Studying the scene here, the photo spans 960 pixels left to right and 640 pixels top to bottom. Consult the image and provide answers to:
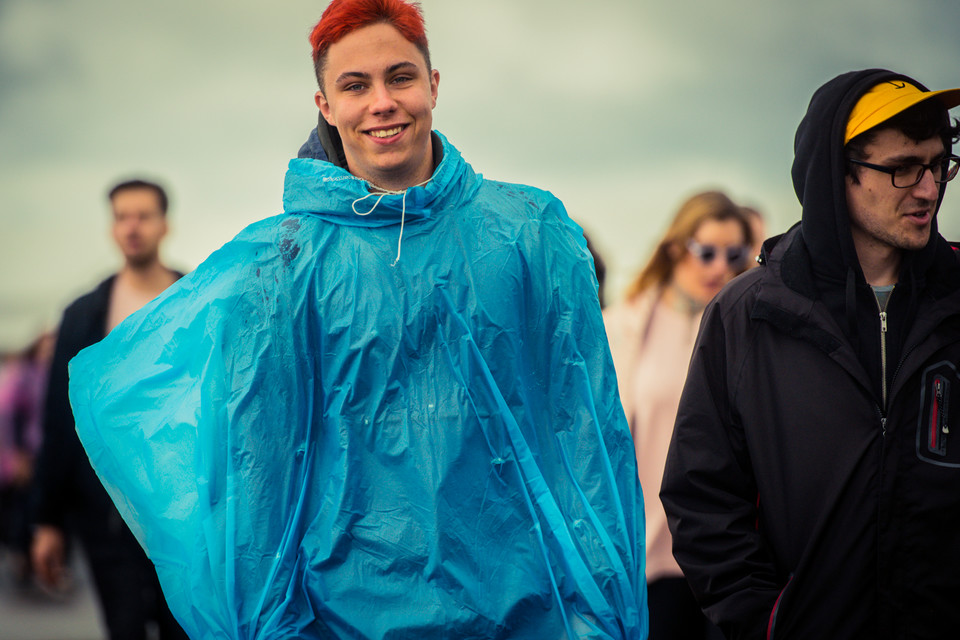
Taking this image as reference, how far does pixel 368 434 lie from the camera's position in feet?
8.65

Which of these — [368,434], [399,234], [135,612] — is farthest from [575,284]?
[135,612]

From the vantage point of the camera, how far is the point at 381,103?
8.92 ft

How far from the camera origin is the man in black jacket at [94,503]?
4594mm

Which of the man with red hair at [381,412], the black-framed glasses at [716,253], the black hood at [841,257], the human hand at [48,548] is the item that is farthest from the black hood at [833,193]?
the human hand at [48,548]

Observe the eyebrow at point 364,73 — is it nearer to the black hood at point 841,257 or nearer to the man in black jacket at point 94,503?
the black hood at point 841,257

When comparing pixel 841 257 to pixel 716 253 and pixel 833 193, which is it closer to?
pixel 833 193

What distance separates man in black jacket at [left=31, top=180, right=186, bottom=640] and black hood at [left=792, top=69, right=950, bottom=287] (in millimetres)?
2868

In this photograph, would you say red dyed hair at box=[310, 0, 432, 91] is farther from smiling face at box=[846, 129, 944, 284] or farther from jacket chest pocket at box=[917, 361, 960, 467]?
jacket chest pocket at box=[917, 361, 960, 467]

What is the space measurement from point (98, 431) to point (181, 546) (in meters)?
0.41

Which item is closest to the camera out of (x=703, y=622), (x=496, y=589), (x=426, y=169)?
(x=496, y=589)

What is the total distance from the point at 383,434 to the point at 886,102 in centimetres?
146

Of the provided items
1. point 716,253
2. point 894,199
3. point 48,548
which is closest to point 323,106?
point 894,199

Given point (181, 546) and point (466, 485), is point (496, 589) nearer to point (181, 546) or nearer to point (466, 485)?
point (466, 485)

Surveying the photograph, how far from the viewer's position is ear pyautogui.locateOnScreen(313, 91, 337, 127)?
9.42ft
